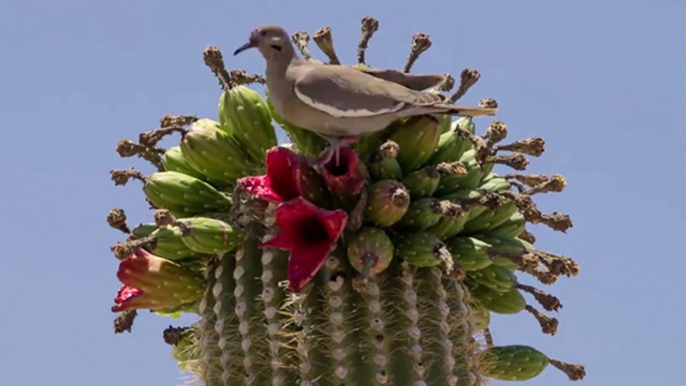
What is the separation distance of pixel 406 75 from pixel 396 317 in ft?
3.30

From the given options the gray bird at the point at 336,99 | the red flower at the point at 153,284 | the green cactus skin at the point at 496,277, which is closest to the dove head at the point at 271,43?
the gray bird at the point at 336,99

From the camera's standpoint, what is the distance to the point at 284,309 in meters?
4.79

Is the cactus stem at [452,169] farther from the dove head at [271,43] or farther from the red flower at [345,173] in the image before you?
the dove head at [271,43]

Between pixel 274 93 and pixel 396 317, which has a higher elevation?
pixel 274 93

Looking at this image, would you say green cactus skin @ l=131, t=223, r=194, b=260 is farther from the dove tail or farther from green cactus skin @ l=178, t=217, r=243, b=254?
the dove tail

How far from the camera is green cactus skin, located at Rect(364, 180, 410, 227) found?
4703mm

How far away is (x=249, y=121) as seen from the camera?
17.0ft

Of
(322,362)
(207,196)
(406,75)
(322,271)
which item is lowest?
(322,362)

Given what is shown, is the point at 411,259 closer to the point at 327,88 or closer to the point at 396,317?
the point at 396,317

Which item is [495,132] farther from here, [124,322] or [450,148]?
[124,322]

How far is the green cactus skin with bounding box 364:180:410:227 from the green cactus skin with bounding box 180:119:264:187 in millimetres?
654

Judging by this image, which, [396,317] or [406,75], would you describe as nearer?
[396,317]

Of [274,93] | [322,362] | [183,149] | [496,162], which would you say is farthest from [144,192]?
[496,162]

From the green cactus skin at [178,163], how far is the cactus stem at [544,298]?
146cm
